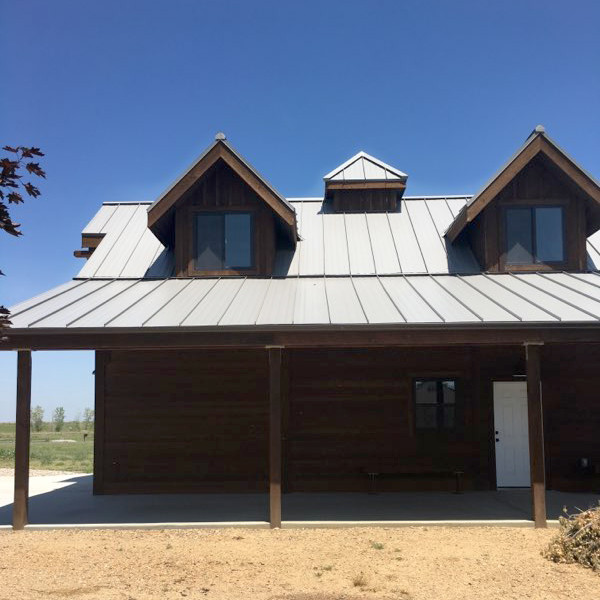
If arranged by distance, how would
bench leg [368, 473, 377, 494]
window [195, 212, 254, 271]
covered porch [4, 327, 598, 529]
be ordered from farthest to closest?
window [195, 212, 254, 271] < bench leg [368, 473, 377, 494] < covered porch [4, 327, 598, 529]

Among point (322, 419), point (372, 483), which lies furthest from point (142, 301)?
point (372, 483)

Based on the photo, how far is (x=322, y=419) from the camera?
552 inches

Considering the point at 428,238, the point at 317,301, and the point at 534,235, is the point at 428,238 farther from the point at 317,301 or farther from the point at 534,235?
the point at 317,301

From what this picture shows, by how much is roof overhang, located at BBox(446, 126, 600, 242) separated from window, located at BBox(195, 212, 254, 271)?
489cm

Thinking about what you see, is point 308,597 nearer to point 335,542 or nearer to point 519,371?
point 335,542

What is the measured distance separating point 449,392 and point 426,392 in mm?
506

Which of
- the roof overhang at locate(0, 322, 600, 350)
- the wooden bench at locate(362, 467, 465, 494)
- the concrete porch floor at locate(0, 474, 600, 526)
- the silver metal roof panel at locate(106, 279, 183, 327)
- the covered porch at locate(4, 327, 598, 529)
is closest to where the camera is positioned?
the roof overhang at locate(0, 322, 600, 350)

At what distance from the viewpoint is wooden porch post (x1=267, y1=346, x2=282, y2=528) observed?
10.5 meters

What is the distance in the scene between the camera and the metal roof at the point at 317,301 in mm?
10516

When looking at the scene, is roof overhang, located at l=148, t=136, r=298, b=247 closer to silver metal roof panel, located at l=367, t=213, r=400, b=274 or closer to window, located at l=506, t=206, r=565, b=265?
silver metal roof panel, located at l=367, t=213, r=400, b=274

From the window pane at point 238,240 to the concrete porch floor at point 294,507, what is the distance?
5.04 meters

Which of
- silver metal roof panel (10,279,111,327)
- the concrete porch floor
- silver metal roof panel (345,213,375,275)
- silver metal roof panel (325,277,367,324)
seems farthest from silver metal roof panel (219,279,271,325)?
the concrete porch floor

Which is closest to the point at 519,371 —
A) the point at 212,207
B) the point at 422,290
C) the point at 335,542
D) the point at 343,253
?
the point at 422,290

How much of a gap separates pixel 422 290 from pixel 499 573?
5679 mm
